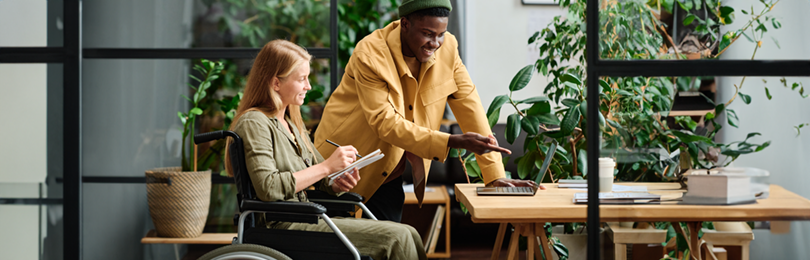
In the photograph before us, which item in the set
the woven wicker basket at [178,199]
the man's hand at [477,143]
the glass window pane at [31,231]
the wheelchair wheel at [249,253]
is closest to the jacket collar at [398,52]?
the man's hand at [477,143]

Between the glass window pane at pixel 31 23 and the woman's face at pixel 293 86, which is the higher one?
the glass window pane at pixel 31 23

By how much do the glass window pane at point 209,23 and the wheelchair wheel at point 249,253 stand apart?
50.2 inches

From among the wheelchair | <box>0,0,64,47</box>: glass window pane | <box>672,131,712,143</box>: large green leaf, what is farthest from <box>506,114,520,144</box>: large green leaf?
<box>0,0,64,47</box>: glass window pane

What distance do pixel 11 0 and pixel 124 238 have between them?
1.10 m

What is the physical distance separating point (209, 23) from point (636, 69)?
179 centimetres

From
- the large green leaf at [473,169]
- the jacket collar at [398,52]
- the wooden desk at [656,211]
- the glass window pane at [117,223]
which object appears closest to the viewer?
the wooden desk at [656,211]

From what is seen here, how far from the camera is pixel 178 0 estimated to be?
8.01 feet

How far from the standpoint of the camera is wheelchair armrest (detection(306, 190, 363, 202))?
1.70 metres

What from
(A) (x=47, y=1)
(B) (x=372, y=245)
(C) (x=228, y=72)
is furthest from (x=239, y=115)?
(A) (x=47, y=1)

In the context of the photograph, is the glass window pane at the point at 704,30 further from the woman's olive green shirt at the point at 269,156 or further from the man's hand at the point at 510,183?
the woman's olive green shirt at the point at 269,156

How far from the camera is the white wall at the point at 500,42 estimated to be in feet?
12.8

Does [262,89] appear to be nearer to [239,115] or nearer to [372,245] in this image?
[239,115]

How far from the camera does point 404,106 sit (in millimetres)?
1877

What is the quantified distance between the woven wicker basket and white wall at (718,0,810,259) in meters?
2.07
